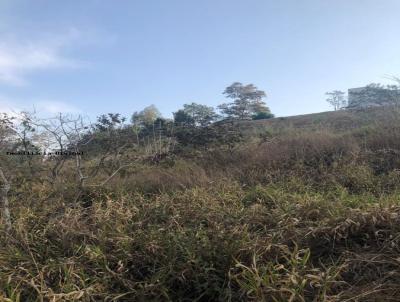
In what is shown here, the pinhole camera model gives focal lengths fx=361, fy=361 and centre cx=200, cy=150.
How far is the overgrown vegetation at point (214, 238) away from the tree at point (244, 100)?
27.5m

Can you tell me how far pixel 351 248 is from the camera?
11.2ft

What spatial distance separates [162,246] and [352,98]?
2151cm

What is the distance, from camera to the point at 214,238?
3.72m

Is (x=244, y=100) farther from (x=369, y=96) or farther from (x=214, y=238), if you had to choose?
(x=214, y=238)

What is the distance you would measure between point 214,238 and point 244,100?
37131 millimetres

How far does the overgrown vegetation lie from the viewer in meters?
2.97

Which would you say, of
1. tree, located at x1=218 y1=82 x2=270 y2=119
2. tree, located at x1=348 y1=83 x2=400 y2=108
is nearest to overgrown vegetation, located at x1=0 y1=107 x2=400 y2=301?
tree, located at x1=348 y1=83 x2=400 y2=108

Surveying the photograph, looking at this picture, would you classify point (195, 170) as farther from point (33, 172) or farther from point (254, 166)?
point (33, 172)

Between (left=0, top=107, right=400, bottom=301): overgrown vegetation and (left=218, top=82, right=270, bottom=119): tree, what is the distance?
27547 millimetres

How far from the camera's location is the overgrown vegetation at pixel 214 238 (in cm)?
297

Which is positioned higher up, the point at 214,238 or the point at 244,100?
the point at 244,100

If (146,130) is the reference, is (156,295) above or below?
below

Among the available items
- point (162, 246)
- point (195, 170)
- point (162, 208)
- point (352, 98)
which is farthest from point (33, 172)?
point (352, 98)

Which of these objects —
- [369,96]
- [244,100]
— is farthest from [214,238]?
[244,100]
